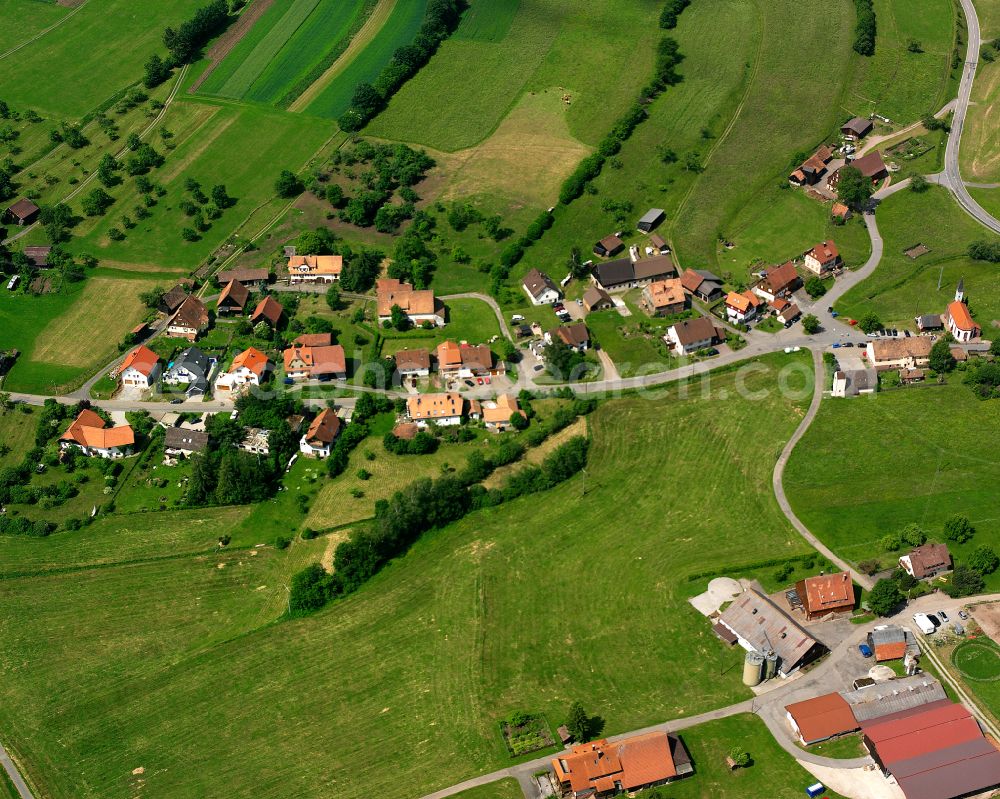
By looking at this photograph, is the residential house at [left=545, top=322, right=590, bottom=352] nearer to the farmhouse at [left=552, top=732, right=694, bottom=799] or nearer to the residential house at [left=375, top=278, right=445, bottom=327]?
the residential house at [left=375, top=278, right=445, bottom=327]

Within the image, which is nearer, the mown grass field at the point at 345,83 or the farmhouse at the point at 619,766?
the farmhouse at the point at 619,766

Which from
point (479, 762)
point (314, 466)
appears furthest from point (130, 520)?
point (479, 762)

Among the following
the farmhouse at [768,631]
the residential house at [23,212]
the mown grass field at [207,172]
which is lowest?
the farmhouse at [768,631]

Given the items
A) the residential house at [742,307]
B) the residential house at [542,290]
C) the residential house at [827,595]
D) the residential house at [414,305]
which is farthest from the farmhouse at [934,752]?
the residential house at [414,305]

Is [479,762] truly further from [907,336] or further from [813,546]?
[907,336]

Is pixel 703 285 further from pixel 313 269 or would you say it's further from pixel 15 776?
pixel 15 776

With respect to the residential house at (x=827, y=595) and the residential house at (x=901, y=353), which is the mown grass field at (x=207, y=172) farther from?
the residential house at (x=827, y=595)

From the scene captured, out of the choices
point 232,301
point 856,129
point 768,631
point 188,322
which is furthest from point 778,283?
point 188,322
